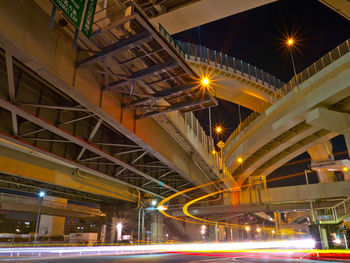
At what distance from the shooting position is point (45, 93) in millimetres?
13969

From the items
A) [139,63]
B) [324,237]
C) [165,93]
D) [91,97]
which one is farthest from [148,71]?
[324,237]

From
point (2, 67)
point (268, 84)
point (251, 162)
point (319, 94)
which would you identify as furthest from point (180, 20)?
point (251, 162)

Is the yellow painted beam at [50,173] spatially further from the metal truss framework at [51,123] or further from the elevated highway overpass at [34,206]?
the elevated highway overpass at [34,206]

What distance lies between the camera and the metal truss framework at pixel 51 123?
1199 centimetres

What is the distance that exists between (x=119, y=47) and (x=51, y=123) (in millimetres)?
5802

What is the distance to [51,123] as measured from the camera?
13922mm

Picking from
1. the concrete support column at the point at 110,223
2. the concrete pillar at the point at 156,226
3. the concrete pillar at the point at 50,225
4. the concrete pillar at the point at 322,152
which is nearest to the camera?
the concrete support column at the point at 110,223

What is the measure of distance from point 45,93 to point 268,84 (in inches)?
1594

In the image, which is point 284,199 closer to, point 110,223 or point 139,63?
point 110,223

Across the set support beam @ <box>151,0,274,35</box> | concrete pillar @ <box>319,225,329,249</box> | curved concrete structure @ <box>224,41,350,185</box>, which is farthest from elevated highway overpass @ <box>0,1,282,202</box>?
concrete pillar @ <box>319,225,329,249</box>

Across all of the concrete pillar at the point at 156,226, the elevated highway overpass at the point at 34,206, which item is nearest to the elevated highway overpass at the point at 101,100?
the concrete pillar at the point at 156,226

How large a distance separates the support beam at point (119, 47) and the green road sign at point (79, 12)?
1121mm

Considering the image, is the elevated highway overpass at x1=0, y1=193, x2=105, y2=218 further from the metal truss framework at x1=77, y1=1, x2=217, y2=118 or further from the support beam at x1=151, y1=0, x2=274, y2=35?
the support beam at x1=151, y1=0, x2=274, y2=35

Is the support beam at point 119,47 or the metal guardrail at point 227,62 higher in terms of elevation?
the metal guardrail at point 227,62
